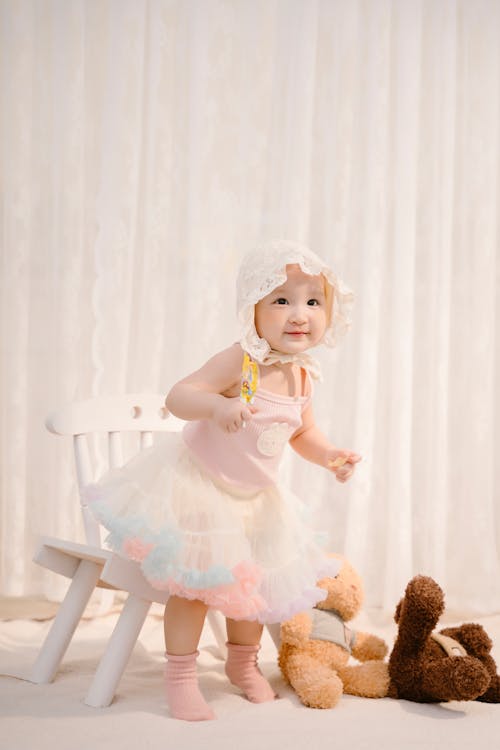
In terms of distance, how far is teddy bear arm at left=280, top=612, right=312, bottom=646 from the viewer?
144cm

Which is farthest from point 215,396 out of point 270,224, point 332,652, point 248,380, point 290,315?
point 270,224

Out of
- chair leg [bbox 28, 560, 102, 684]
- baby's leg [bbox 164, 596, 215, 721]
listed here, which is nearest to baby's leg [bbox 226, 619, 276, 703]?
baby's leg [bbox 164, 596, 215, 721]

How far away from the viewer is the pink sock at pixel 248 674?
1392mm

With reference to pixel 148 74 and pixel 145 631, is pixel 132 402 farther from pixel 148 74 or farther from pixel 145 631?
pixel 148 74

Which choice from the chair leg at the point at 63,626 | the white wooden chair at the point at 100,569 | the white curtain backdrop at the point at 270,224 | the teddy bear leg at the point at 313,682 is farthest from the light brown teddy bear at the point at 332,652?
the white curtain backdrop at the point at 270,224

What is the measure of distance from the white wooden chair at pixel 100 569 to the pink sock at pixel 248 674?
0.18 metres

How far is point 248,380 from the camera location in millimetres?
1284

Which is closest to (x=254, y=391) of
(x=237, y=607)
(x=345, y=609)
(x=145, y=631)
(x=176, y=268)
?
(x=237, y=607)

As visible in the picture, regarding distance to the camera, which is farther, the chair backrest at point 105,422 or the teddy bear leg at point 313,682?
the chair backrest at point 105,422

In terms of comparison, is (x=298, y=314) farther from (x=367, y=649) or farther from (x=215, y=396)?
(x=367, y=649)

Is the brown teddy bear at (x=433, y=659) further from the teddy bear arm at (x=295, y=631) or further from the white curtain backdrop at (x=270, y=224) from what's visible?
the white curtain backdrop at (x=270, y=224)

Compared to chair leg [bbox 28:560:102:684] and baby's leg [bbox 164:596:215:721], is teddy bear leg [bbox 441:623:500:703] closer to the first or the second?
baby's leg [bbox 164:596:215:721]

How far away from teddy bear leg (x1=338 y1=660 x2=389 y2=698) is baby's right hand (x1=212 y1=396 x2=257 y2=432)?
0.52m

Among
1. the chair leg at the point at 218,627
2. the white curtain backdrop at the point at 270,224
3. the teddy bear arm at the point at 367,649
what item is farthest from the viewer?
the white curtain backdrop at the point at 270,224
